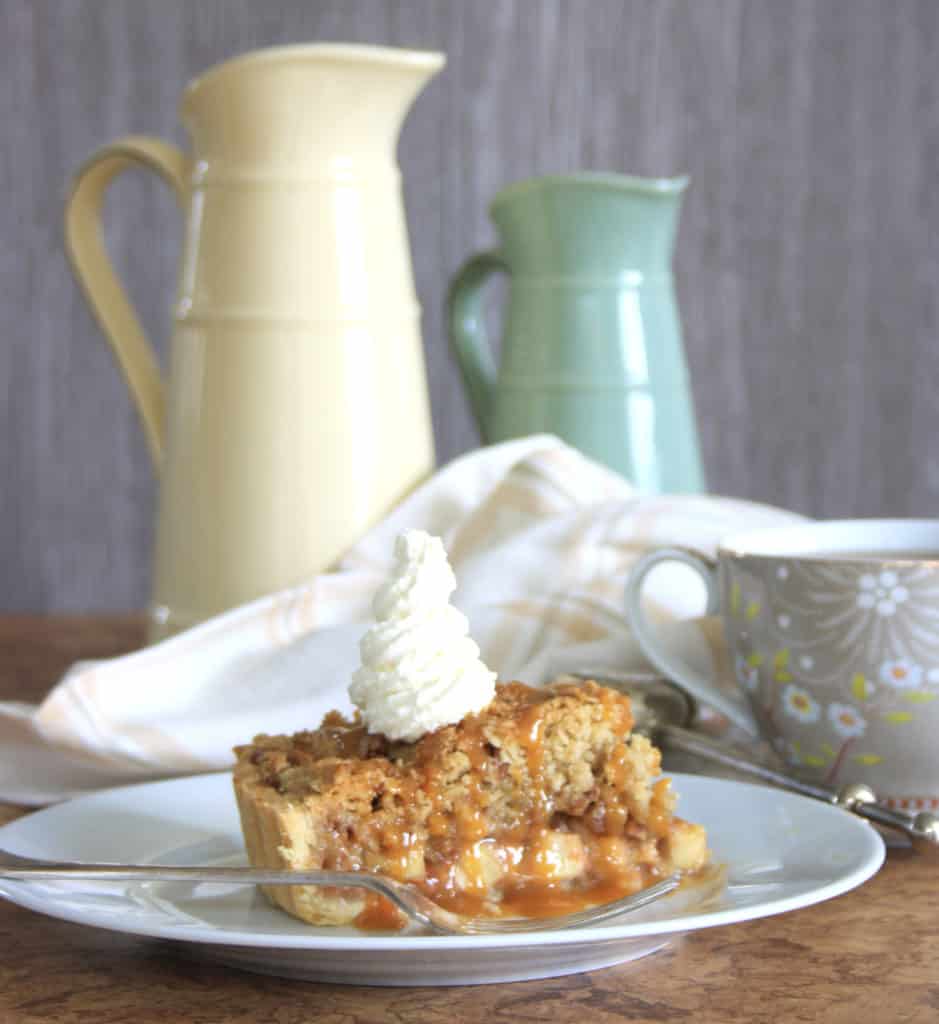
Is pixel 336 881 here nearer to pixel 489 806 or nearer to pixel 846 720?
pixel 489 806

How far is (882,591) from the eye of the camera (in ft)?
1.85

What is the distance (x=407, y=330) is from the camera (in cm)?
84

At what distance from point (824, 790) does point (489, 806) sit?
6.9 inches

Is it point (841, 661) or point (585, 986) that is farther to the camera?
point (841, 661)

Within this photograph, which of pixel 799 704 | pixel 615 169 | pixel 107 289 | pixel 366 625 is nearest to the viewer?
pixel 799 704

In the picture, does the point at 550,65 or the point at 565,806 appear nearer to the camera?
the point at 565,806

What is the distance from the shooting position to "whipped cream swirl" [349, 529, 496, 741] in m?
0.49

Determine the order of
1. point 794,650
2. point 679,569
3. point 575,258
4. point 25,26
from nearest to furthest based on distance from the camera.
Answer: point 794,650 → point 679,569 → point 575,258 → point 25,26

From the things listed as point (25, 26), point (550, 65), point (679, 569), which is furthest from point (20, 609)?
point (679, 569)

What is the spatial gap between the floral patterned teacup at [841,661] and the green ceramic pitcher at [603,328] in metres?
0.29

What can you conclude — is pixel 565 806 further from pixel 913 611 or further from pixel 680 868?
pixel 913 611

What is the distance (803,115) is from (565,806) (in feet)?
3.28

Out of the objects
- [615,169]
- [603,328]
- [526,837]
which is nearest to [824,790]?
[526,837]

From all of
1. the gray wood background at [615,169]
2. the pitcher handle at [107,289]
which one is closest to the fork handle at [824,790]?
the pitcher handle at [107,289]
